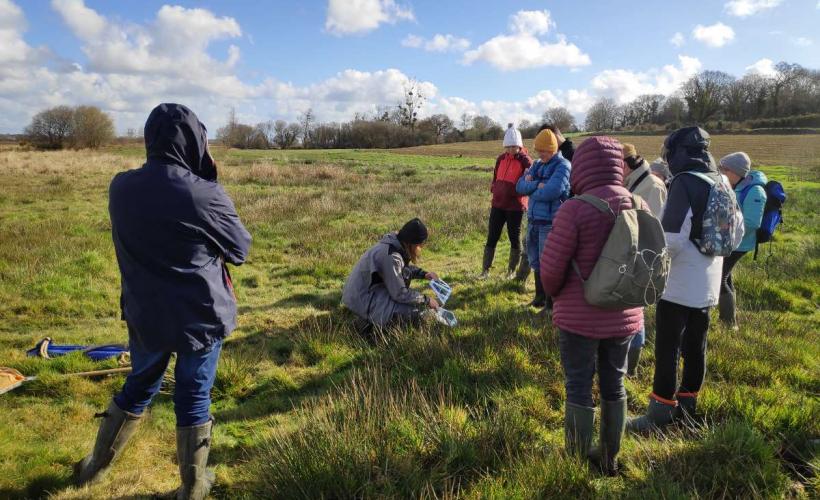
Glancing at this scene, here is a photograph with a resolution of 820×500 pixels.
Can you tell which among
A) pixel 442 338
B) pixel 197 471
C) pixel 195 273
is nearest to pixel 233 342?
pixel 442 338

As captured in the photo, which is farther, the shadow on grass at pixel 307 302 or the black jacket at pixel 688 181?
the shadow on grass at pixel 307 302

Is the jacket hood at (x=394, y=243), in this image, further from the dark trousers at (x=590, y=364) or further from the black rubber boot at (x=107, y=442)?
the black rubber boot at (x=107, y=442)

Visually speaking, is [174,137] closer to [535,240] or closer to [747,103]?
[535,240]

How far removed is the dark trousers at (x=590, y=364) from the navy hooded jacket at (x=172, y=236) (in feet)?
6.06

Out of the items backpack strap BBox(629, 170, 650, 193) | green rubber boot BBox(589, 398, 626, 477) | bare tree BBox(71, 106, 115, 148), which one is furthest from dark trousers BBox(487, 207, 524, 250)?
bare tree BBox(71, 106, 115, 148)

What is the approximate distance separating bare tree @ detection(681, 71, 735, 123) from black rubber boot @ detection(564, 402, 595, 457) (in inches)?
2800

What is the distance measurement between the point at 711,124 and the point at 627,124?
15.6m

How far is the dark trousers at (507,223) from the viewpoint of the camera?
6562 mm

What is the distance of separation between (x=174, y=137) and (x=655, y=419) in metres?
3.33

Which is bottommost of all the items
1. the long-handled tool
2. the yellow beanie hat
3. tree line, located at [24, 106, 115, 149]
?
the long-handled tool

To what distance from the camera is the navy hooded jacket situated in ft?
7.23

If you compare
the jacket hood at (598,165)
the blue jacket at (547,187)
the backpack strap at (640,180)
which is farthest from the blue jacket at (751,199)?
the jacket hood at (598,165)

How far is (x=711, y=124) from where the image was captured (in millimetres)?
60156

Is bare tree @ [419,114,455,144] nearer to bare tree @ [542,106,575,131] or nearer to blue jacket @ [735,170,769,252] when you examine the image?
bare tree @ [542,106,575,131]
